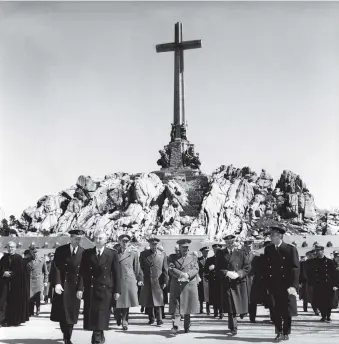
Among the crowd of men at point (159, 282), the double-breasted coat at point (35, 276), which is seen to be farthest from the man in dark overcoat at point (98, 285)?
the double-breasted coat at point (35, 276)

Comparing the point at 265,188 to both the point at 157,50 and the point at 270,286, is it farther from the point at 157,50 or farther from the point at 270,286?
the point at 270,286

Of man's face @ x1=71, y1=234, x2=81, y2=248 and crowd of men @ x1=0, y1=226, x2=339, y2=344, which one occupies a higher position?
man's face @ x1=71, y1=234, x2=81, y2=248

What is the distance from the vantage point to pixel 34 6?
9.17 m

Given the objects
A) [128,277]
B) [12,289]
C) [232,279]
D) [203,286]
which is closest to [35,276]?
[12,289]

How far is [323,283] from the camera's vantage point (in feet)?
36.4

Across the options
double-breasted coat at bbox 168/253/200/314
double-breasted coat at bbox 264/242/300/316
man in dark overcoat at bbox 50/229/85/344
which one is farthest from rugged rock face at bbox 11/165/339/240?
double-breasted coat at bbox 264/242/300/316

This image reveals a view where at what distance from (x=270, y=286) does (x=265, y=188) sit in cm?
4100

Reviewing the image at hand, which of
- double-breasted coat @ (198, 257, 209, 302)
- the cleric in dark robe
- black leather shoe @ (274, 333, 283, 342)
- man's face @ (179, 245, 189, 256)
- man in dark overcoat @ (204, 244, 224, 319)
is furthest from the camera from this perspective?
double-breasted coat @ (198, 257, 209, 302)

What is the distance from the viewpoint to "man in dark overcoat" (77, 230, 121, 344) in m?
7.42

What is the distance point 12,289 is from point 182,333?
3249 millimetres

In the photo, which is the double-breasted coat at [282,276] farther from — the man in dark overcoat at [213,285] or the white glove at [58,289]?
the man in dark overcoat at [213,285]

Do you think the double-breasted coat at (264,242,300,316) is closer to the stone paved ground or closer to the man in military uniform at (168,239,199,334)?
the stone paved ground

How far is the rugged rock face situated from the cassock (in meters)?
26.4

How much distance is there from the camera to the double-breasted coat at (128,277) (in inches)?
379
